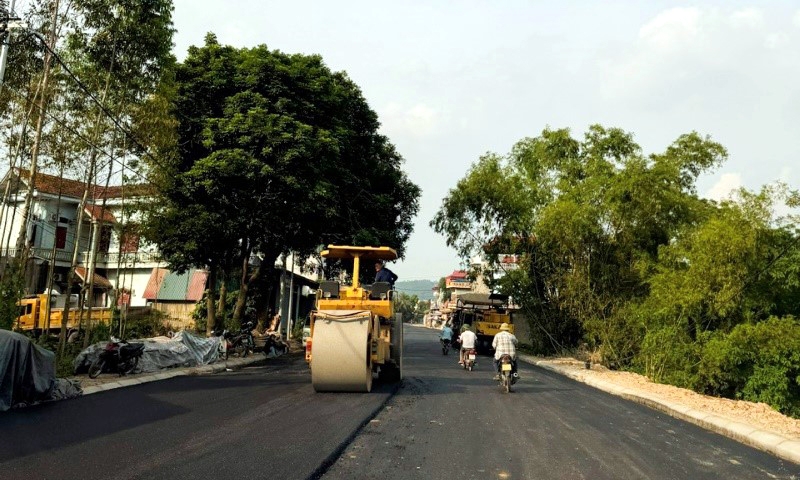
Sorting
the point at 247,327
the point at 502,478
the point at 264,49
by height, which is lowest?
the point at 502,478

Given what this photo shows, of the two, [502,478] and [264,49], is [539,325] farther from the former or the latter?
[502,478]

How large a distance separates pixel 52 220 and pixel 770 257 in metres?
31.1

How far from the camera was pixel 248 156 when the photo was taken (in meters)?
19.9

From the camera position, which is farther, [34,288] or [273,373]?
[34,288]

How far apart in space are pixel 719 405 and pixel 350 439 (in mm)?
9553

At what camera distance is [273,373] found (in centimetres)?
1588

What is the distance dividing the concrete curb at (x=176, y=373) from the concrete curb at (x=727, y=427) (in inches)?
395

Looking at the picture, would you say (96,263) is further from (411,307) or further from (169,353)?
(411,307)

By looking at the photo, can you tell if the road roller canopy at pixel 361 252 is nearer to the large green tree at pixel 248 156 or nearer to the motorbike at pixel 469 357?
the motorbike at pixel 469 357

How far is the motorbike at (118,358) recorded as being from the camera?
12.9 meters

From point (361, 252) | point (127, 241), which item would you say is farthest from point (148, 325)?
point (361, 252)

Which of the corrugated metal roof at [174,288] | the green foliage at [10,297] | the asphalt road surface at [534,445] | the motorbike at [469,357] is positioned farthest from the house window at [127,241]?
the corrugated metal roof at [174,288]

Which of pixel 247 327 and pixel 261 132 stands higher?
pixel 261 132

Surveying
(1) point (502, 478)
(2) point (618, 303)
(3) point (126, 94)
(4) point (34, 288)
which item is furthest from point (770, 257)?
(4) point (34, 288)
